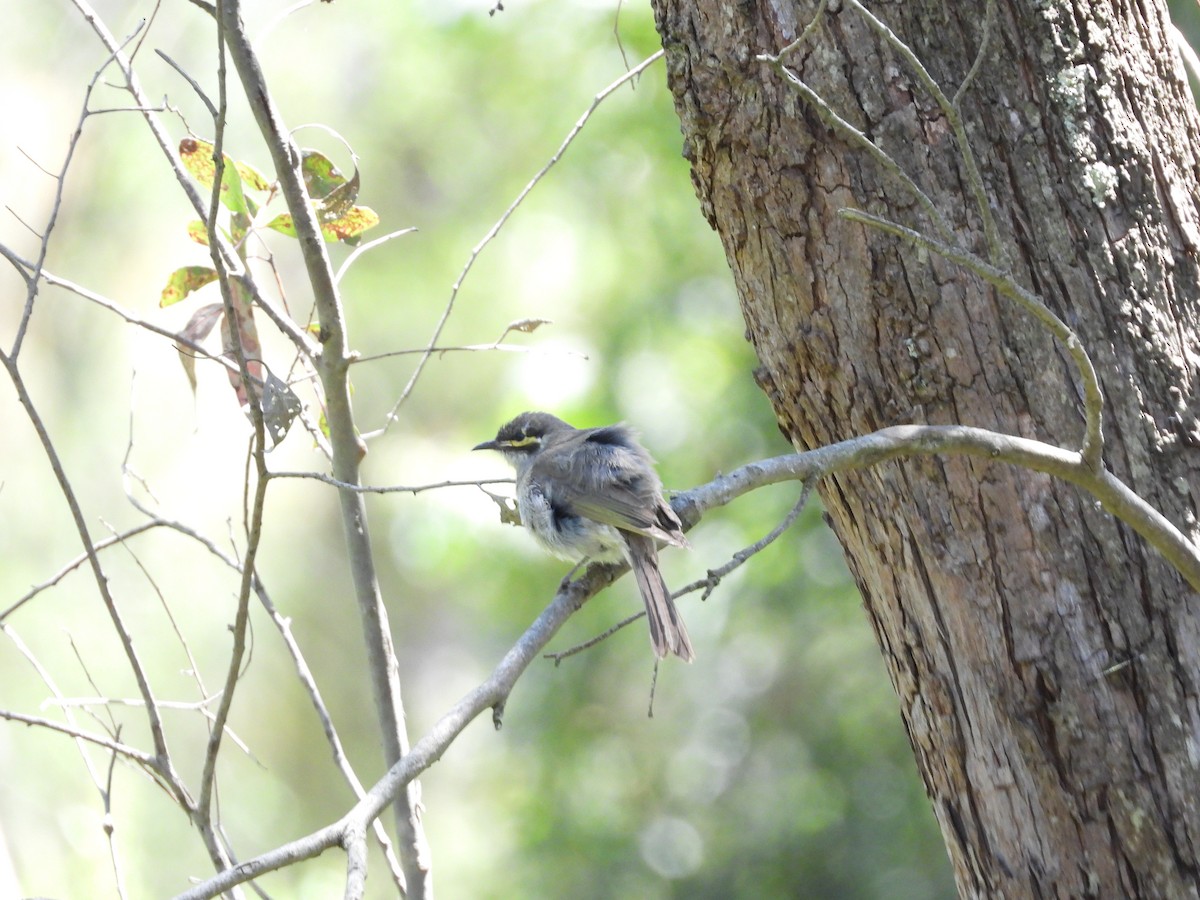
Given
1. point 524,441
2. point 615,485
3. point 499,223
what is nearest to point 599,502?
point 615,485

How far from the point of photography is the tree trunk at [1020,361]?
2.53 metres

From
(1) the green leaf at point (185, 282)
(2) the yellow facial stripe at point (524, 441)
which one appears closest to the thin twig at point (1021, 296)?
(1) the green leaf at point (185, 282)

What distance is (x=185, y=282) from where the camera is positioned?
3402 mm

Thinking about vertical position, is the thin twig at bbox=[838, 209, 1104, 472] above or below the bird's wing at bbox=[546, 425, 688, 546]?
below

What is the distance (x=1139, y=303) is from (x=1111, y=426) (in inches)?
11.7

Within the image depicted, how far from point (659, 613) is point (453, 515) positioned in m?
5.52

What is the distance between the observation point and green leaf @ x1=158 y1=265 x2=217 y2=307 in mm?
3381

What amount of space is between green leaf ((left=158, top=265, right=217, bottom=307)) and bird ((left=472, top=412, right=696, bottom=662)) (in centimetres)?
142

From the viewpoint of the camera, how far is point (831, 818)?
18.1ft

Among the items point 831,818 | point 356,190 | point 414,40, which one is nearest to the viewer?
point 356,190

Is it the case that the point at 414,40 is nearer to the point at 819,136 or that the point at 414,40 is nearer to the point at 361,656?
the point at 361,656

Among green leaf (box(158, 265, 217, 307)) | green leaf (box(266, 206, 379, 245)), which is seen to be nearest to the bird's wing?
green leaf (box(266, 206, 379, 245))

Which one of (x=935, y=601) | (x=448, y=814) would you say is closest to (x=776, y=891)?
(x=935, y=601)

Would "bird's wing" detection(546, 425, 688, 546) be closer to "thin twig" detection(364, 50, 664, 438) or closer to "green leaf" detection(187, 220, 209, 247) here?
"thin twig" detection(364, 50, 664, 438)
